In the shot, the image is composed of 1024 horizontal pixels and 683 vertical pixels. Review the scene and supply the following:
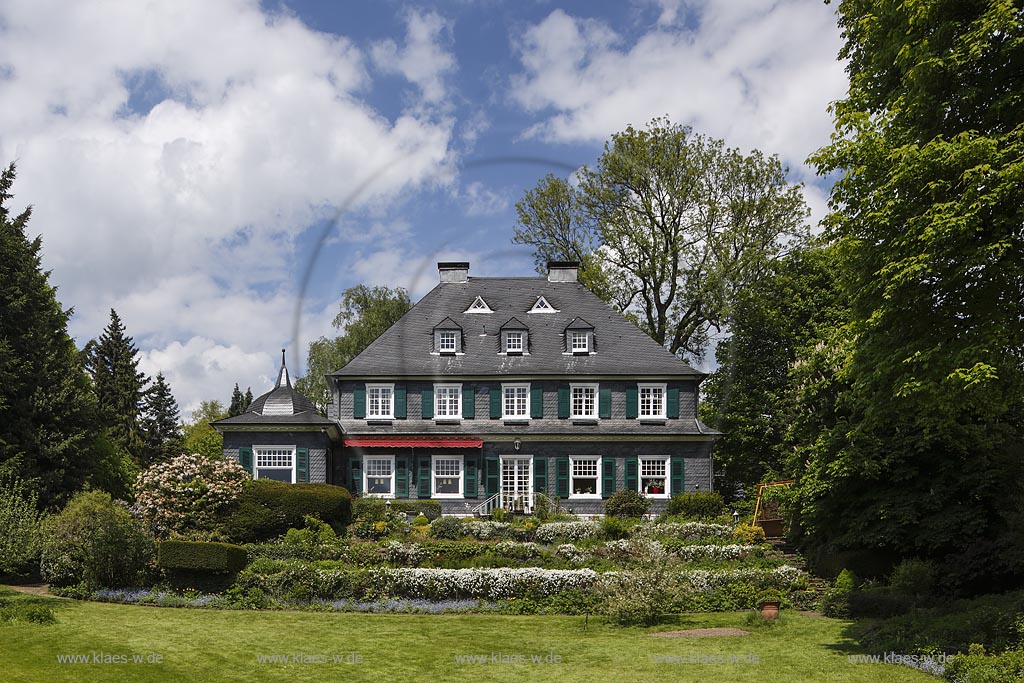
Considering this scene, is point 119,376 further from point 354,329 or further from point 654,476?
point 654,476

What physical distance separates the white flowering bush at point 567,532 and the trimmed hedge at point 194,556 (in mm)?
11470

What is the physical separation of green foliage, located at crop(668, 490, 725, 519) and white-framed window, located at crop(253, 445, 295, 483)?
15937 mm

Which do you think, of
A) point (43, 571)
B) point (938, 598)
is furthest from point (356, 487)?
point (938, 598)

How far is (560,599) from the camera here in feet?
72.4

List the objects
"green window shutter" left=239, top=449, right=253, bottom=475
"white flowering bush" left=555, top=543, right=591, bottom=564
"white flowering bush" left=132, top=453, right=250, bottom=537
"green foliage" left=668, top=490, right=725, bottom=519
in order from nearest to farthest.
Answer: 1. "white flowering bush" left=555, top=543, right=591, bottom=564
2. "white flowering bush" left=132, top=453, right=250, bottom=537
3. "green foliage" left=668, top=490, right=725, bottom=519
4. "green window shutter" left=239, top=449, right=253, bottom=475

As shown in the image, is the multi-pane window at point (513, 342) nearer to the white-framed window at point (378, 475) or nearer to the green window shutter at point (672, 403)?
the green window shutter at point (672, 403)

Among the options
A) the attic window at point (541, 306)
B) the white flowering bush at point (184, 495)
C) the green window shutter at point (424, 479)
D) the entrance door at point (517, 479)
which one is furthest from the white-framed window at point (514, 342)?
the white flowering bush at point (184, 495)

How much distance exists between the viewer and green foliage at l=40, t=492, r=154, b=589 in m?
22.5

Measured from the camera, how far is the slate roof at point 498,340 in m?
40.3

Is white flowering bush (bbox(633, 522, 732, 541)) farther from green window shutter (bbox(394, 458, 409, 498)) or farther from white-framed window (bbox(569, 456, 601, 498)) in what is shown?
green window shutter (bbox(394, 458, 409, 498))

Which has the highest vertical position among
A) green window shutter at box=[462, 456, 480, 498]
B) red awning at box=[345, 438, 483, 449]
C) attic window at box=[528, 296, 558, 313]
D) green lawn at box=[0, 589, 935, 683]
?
attic window at box=[528, 296, 558, 313]

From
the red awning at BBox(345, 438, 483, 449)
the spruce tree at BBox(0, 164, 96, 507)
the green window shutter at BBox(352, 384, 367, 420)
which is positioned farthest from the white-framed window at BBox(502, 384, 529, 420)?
the spruce tree at BBox(0, 164, 96, 507)

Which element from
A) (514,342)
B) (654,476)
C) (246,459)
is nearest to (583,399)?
(514,342)

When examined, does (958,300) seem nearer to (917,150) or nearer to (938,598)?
(917,150)
